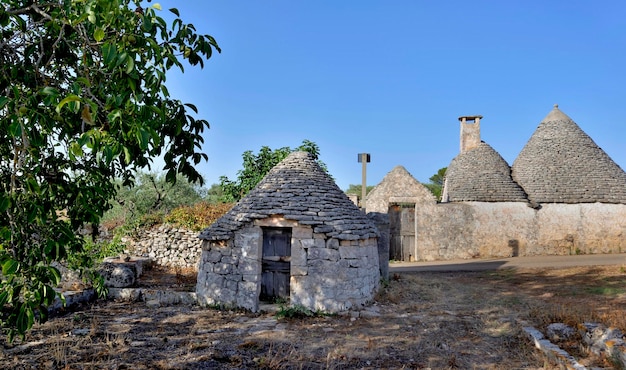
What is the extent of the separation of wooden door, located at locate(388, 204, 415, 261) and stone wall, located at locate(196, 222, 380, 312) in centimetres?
899

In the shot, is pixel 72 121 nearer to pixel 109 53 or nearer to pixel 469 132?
pixel 109 53

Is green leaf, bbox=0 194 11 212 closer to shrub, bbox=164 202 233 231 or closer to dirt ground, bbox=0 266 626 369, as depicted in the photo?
dirt ground, bbox=0 266 626 369

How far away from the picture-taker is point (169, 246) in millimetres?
15586

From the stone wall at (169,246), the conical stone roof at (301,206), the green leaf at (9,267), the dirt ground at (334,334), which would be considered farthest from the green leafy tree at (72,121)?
the stone wall at (169,246)

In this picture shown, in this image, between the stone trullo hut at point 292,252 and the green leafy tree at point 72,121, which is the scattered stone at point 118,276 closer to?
the stone trullo hut at point 292,252

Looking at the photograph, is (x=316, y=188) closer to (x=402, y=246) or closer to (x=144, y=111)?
(x=144, y=111)

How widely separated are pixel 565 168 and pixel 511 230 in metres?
4.31

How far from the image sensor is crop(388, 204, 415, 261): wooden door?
1788cm

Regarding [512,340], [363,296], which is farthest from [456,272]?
[512,340]

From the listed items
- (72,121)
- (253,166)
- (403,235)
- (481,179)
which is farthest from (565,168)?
(72,121)

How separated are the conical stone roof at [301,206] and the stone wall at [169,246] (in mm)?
6431

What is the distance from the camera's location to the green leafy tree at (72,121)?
2.84 metres

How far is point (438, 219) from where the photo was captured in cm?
1750

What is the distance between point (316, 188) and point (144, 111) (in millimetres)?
6819
